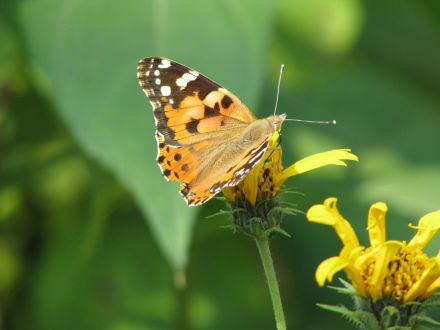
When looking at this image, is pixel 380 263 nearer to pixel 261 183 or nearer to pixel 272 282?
pixel 272 282

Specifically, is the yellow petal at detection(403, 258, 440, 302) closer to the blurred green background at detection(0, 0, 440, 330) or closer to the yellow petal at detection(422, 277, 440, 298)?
the yellow petal at detection(422, 277, 440, 298)

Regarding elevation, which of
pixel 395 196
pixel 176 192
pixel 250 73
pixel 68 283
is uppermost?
pixel 250 73

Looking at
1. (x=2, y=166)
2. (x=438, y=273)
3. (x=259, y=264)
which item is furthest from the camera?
(x=259, y=264)

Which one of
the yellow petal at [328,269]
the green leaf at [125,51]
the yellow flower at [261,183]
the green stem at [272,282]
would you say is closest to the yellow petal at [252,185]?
the yellow flower at [261,183]

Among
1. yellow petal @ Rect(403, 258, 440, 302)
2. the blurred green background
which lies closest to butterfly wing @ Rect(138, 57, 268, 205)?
the blurred green background

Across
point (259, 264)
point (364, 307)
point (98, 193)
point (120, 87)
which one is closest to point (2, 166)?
point (98, 193)

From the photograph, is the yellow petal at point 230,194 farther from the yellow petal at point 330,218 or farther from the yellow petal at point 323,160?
the yellow petal at point 330,218

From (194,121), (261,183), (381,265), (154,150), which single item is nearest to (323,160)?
(261,183)

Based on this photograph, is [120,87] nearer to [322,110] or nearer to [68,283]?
[68,283]
